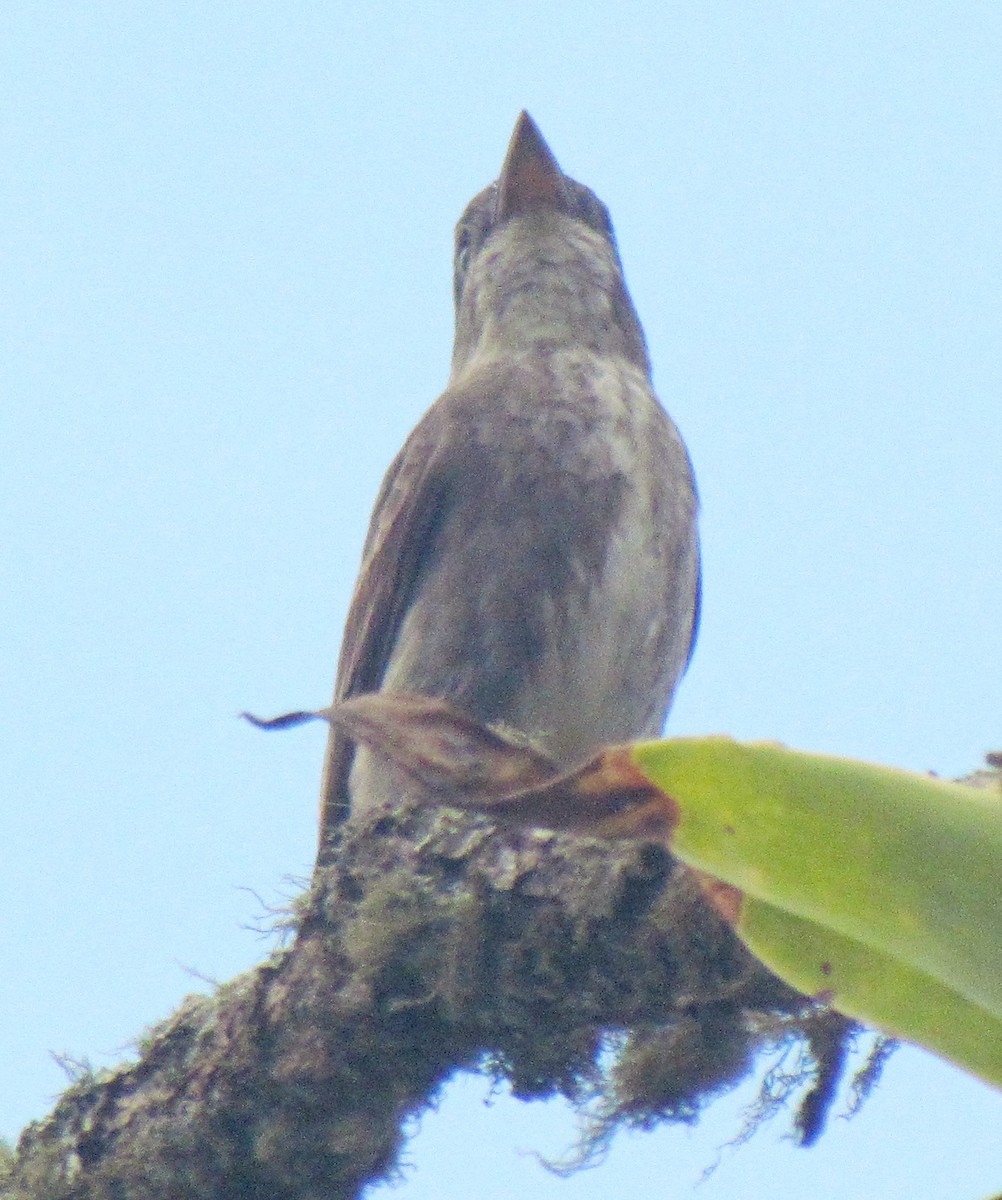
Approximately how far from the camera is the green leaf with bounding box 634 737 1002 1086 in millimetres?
1373

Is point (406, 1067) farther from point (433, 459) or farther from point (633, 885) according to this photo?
point (433, 459)

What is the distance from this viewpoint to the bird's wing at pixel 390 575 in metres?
4.21

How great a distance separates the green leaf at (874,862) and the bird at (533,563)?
2.03 meters

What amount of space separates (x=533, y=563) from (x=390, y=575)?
1.49ft

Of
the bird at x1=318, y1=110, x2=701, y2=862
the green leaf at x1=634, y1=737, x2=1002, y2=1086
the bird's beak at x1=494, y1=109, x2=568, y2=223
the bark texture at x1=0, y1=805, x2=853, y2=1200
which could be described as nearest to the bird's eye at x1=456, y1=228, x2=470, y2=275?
the bird's beak at x1=494, y1=109, x2=568, y2=223

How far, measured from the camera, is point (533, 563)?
3.96m

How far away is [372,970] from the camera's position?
100 inches

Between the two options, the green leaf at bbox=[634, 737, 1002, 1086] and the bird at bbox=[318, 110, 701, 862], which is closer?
the green leaf at bbox=[634, 737, 1002, 1086]

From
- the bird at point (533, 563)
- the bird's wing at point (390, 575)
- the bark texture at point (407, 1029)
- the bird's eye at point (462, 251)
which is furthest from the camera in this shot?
the bird's eye at point (462, 251)

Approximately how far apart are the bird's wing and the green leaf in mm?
2774

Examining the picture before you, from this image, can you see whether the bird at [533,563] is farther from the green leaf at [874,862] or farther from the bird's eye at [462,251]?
the green leaf at [874,862]

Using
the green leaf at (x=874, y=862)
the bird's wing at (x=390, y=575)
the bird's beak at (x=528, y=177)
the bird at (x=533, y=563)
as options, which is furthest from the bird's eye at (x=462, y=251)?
the green leaf at (x=874, y=862)

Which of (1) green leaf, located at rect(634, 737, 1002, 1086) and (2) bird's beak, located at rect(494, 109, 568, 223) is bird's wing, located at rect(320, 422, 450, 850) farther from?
(1) green leaf, located at rect(634, 737, 1002, 1086)

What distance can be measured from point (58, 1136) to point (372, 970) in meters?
0.65
